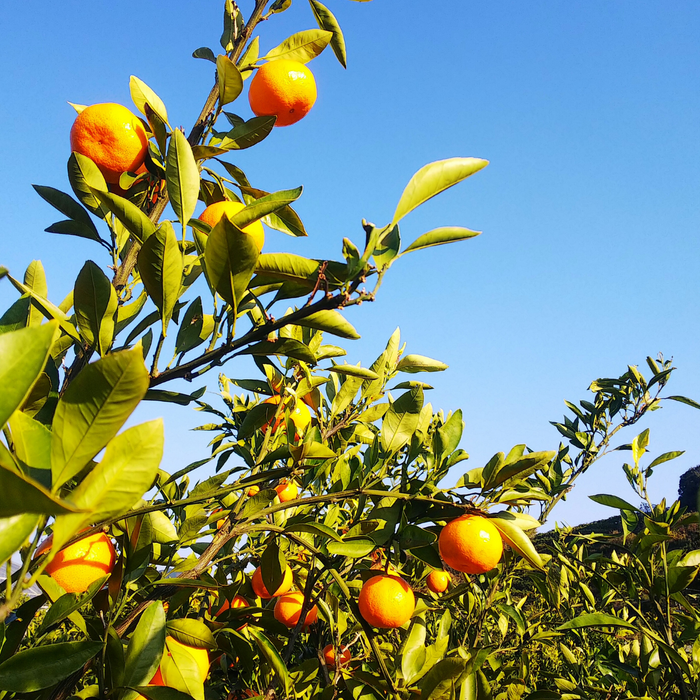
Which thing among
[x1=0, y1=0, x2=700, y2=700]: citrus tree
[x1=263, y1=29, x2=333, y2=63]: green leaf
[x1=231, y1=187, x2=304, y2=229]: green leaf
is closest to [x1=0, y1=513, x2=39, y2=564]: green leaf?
[x1=0, y1=0, x2=700, y2=700]: citrus tree

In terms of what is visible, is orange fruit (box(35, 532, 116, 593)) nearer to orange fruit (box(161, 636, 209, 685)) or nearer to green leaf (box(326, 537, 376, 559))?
orange fruit (box(161, 636, 209, 685))

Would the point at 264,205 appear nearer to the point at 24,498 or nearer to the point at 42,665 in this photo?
the point at 24,498

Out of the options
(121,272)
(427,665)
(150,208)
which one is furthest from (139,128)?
(427,665)

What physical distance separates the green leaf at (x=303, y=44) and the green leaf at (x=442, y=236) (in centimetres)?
50

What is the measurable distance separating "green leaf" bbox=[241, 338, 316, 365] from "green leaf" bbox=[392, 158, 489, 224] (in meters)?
0.21

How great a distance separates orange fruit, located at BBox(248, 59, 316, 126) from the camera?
2.78ft

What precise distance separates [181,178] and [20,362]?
0.40 meters

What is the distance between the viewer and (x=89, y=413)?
1.10 ft

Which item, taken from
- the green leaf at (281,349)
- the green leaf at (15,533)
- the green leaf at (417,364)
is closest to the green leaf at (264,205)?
the green leaf at (281,349)

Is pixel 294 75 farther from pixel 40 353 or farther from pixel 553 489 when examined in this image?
pixel 553 489

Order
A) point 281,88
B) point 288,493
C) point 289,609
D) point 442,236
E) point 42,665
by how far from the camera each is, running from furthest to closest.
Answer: point 288,493
point 289,609
point 281,88
point 442,236
point 42,665

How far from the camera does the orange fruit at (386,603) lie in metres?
1.00

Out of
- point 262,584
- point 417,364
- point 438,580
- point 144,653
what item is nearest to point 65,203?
point 144,653

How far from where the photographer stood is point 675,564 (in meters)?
1.25
